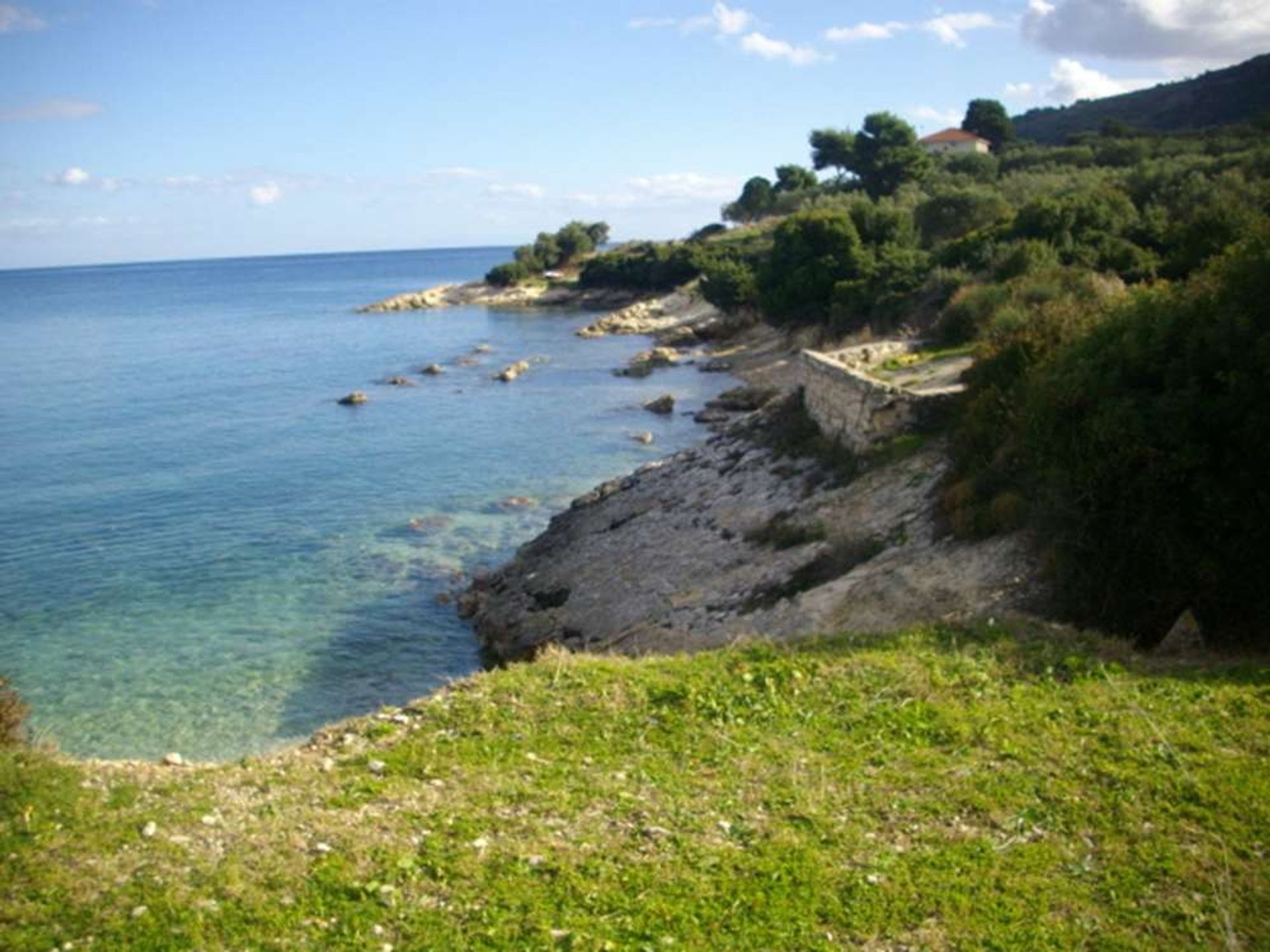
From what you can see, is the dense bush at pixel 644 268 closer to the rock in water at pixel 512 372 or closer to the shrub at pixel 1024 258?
the rock in water at pixel 512 372

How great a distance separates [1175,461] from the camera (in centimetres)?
1312

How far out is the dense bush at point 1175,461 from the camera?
12836 mm

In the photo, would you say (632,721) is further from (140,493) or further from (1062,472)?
(140,493)

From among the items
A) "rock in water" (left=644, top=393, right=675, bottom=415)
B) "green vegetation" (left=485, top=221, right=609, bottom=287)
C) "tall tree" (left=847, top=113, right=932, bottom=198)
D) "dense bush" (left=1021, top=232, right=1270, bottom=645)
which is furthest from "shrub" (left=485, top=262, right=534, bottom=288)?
"dense bush" (left=1021, top=232, right=1270, bottom=645)

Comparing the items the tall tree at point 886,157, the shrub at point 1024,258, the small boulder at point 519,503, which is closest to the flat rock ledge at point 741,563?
the small boulder at point 519,503

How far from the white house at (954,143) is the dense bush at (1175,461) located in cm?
9852

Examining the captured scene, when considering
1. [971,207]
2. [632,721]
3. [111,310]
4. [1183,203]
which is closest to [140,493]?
[632,721]

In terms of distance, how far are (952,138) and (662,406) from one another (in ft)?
249

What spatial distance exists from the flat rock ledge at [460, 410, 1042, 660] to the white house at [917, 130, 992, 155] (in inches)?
3485

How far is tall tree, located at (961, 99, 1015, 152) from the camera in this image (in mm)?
113000

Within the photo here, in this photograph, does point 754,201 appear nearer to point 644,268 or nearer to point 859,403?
point 644,268

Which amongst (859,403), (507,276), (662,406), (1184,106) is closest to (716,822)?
(859,403)

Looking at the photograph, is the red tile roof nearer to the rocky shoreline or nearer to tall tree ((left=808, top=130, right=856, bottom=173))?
tall tree ((left=808, top=130, right=856, bottom=173))

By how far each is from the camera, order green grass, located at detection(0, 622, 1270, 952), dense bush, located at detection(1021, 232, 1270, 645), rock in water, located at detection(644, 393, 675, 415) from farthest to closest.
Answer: rock in water, located at detection(644, 393, 675, 415)
dense bush, located at detection(1021, 232, 1270, 645)
green grass, located at detection(0, 622, 1270, 952)
